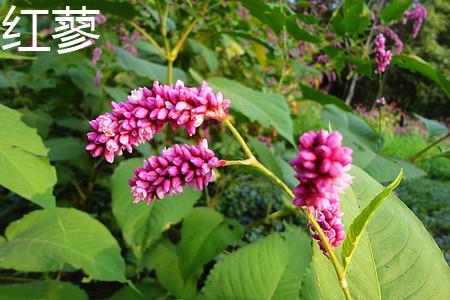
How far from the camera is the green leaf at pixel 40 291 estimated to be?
1.51 meters

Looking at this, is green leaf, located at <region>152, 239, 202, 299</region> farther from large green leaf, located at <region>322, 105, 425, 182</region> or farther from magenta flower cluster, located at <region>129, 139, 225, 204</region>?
magenta flower cluster, located at <region>129, 139, 225, 204</region>

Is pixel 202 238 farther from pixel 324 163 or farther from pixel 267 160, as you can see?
pixel 324 163


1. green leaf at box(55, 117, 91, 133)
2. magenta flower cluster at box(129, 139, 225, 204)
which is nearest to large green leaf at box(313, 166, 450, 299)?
magenta flower cluster at box(129, 139, 225, 204)

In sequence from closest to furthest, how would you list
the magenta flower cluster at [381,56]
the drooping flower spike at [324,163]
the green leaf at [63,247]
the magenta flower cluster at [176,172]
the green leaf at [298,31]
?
1. the drooping flower spike at [324,163]
2. the magenta flower cluster at [176,172]
3. the green leaf at [63,247]
4. the magenta flower cluster at [381,56]
5. the green leaf at [298,31]

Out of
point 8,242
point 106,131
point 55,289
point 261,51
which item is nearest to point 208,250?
point 55,289

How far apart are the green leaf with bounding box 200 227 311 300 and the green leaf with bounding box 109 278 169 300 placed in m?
0.54

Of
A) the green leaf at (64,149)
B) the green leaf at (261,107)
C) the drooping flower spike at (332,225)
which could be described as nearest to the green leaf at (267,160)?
the green leaf at (261,107)

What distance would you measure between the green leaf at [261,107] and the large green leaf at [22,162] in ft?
2.26

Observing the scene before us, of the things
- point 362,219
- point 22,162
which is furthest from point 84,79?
point 362,219

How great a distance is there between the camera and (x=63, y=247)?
5.14 feet

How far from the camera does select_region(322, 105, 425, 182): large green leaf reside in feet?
6.23

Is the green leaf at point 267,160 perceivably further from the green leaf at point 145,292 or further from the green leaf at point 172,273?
the green leaf at point 145,292

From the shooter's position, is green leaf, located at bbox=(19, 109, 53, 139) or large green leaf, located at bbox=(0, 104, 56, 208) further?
green leaf, located at bbox=(19, 109, 53, 139)

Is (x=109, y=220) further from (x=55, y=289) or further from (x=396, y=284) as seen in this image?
(x=396, y=284)
